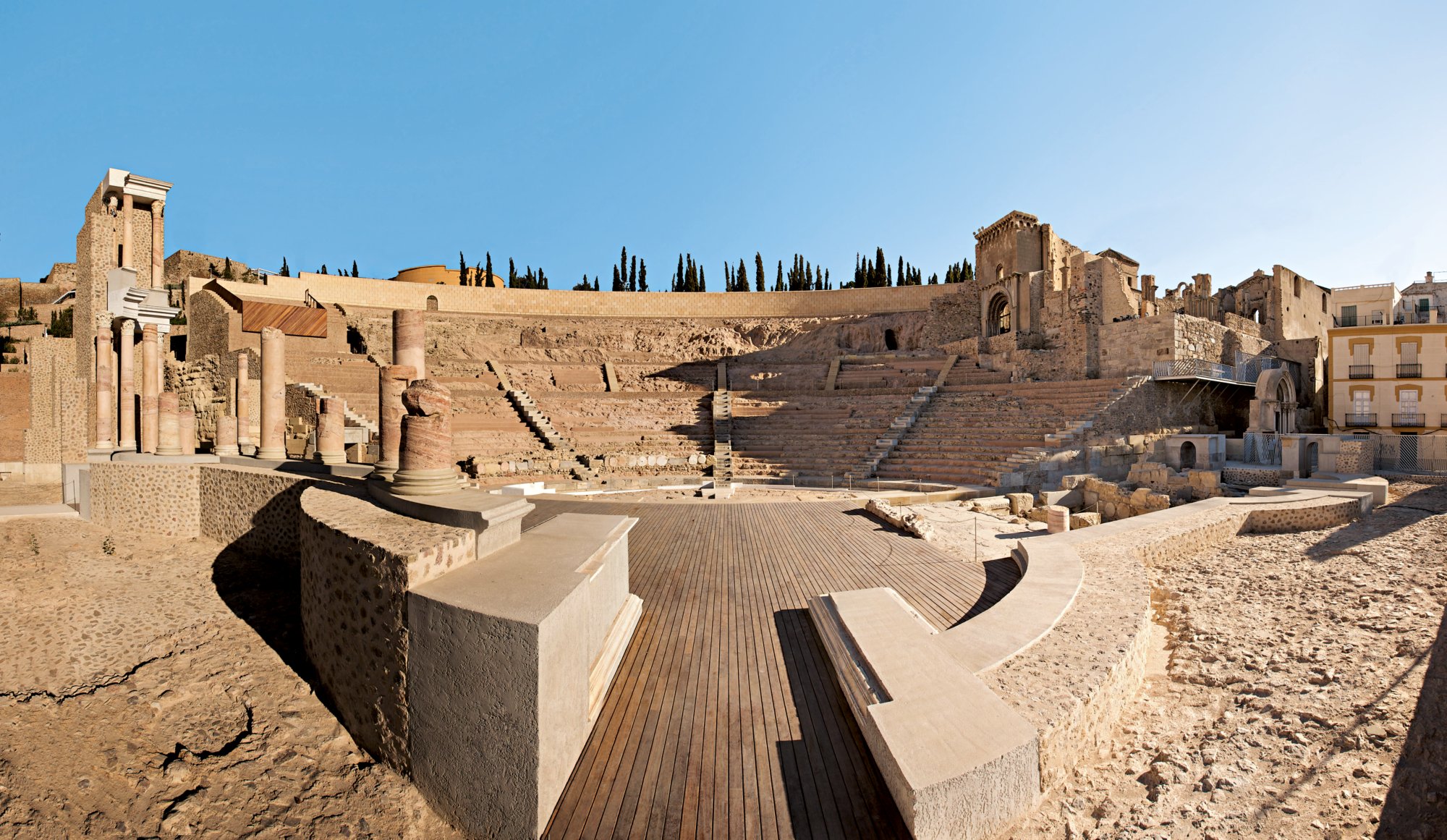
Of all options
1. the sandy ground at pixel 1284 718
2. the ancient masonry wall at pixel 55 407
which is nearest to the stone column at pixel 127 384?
the ancient masonry wall at pixel 55 407

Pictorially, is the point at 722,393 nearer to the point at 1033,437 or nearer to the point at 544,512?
the point at 1033,437

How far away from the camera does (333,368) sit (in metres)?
25.3

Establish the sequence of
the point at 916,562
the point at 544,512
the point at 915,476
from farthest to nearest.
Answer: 1. the point at 915,476
2. the point at 544,512
3. the point at 916,562

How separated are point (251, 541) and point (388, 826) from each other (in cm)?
924

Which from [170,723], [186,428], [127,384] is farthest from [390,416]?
[127,384]

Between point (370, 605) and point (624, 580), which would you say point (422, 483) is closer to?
point (370, 605)

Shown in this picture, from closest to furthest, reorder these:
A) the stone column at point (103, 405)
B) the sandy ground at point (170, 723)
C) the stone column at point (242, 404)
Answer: the sandy ground at point (170, 723)
the stone column at point (103, 405)
the stone column at point (242, 404)

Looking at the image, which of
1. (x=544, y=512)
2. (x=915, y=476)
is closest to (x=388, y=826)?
(x=544, y=512)

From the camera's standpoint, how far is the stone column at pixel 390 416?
27.1 feet

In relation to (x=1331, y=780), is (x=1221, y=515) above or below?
above

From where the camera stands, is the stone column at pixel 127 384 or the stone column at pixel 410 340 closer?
the stone column at pixel 410 340

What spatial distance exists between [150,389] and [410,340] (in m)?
11.7

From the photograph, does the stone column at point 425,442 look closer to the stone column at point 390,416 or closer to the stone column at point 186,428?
the stone column at point 390,416

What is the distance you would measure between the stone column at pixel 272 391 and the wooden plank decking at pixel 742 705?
10396mm
